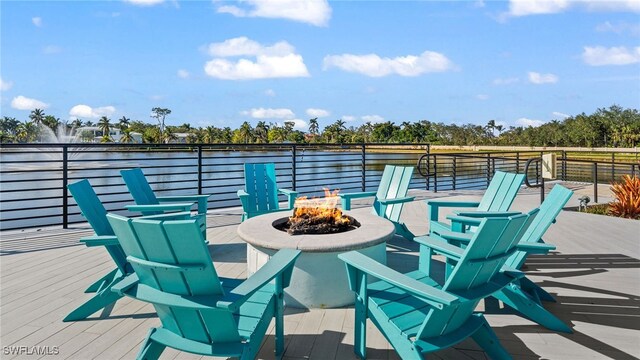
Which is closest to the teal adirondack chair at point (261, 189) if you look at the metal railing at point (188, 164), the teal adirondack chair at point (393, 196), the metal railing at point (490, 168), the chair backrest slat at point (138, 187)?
the metal railing at point (188, 164)

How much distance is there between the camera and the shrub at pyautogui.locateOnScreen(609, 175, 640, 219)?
6.36 meters

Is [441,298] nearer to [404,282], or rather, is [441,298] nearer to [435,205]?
[404,282]

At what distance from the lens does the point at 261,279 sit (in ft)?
6.13

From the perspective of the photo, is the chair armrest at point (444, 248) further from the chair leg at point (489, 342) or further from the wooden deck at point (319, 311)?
the wooden deck at point (319, 311)

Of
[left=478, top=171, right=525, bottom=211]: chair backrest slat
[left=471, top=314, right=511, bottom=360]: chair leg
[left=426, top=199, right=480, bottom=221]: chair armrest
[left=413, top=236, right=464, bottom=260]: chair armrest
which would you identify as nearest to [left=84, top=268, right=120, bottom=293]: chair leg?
[left=413, top=236, right=464, bottom=260]: chair armrest

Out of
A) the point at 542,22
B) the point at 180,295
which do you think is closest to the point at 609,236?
the point at 180,295

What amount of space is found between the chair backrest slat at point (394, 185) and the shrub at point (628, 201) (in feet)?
13.3

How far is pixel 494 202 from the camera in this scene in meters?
3.96

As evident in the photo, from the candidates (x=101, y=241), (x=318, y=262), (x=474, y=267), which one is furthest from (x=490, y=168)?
Result: (x=101, y=241)

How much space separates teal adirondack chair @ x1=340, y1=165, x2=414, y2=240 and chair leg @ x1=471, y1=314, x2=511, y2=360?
231 cm

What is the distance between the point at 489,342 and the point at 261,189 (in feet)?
10.8

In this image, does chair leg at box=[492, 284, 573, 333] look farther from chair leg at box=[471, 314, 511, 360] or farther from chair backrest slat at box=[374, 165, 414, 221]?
chair backrest slat at box=[374, 165, 414, 221]

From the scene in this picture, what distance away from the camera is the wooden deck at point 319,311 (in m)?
2.29

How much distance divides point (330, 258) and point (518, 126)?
71033 millimetres
